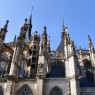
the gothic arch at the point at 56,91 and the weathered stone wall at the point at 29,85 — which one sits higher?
the weathered stone wall at the point at 29,85

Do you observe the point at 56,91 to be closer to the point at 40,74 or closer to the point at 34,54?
the point at 40,74

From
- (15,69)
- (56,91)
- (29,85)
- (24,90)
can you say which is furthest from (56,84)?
(15,69)

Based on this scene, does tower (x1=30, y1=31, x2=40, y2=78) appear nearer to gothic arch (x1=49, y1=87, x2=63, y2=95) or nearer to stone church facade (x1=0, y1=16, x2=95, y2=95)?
stone church facade (x1=0, y1=16, x2=95, y2=95)

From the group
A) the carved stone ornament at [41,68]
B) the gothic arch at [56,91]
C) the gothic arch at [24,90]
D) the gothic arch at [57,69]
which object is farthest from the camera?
the gothic arch at [57,69]

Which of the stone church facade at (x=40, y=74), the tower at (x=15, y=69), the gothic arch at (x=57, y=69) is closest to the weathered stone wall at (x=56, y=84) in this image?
the stone church facade at (x=40, y=74)

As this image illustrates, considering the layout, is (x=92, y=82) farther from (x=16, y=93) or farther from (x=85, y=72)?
(x=16, y=93)

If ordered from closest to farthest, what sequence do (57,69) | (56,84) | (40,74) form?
(56,84), (40,74), (57,69)

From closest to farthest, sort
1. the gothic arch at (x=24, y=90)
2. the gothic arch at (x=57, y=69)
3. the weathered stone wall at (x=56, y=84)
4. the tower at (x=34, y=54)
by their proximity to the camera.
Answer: the weathered stone wall at (x=56, y=84) → the gothic arch at (x=24, y=90) → the gothic arch at (x=57, y=69) → the tower at (x=34, y=54)

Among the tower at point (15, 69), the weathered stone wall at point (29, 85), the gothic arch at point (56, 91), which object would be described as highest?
the tower at point (15, 69)

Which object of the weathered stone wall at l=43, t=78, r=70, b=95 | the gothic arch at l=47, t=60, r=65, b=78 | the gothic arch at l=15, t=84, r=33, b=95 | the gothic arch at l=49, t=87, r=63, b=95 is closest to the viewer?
the weathered stone wall at l=43, t=78, r=70, b=95

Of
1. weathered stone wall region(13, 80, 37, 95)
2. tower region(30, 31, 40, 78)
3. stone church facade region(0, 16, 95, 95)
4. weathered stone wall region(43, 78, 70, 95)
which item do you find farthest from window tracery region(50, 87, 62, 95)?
tower region(30, 31, 40, 78)

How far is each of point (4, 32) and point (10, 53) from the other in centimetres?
288

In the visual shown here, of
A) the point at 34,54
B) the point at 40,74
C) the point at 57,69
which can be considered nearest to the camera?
the point at 40,74

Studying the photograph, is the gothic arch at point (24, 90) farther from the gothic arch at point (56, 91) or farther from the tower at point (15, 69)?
the gothic arch at point (56, 91)
